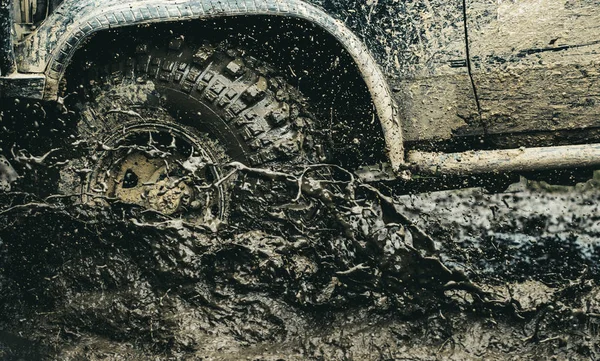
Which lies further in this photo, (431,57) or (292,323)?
(292,323)

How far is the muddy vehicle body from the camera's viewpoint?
122 inches

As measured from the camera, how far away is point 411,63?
3.27m

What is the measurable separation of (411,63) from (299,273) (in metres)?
1.26

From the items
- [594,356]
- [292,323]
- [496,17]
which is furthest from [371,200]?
[594,356]

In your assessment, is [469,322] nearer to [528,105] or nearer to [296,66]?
[528,105]

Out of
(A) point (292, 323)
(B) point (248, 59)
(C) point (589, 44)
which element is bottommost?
(A) point (292, 323)

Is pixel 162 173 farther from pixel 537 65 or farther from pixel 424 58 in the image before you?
pixel 537 65

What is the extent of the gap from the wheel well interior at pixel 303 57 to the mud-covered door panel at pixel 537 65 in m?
0.59

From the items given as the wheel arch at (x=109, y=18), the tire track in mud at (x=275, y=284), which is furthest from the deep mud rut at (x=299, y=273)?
the wheel arch at (x=109, y=18)

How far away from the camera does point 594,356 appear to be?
3.30 m

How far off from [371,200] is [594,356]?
1360mm

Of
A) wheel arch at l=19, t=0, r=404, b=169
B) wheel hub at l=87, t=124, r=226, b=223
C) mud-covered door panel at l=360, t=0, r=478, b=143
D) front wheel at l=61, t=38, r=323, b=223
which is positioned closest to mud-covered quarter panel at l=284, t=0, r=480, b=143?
mud-covered door panel at l=360, t=0, r=478, b=143

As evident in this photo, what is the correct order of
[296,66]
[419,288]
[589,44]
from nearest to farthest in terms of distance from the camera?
1. [589,44]
2. [296,66]
3. [419,288]

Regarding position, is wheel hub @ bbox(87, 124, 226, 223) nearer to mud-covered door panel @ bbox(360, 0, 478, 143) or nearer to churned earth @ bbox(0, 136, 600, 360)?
churned earth @ bbox(0, 136, 600, 360)
